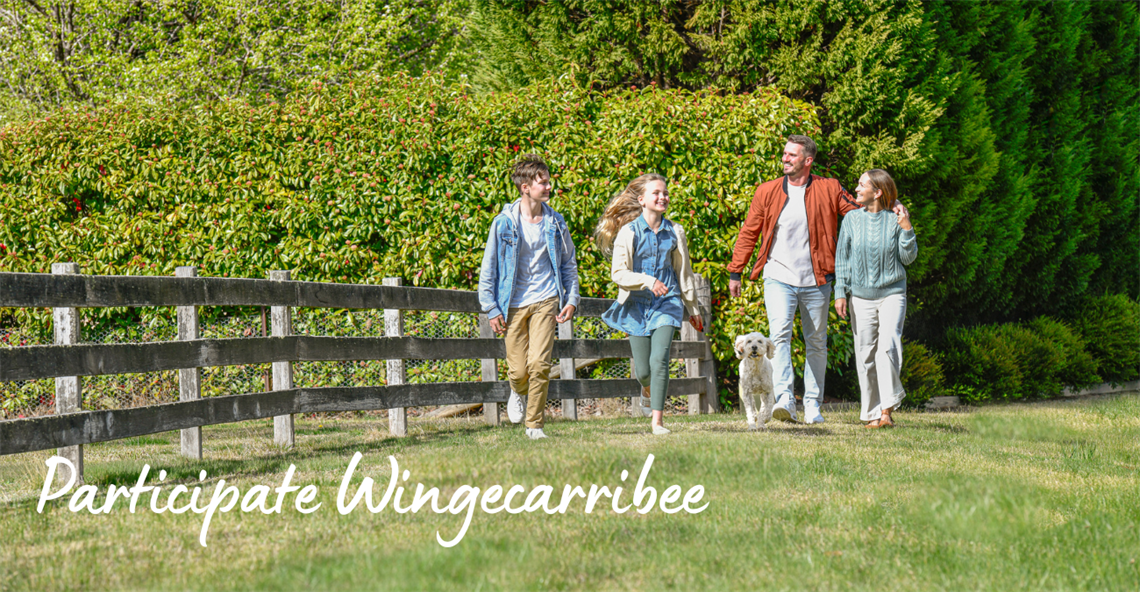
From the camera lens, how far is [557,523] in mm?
4195

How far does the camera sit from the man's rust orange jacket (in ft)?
24.9

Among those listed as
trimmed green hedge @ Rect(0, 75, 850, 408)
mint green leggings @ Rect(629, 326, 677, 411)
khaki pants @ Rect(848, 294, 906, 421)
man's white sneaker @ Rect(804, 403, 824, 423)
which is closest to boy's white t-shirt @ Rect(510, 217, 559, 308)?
mint green leggings @ Rect(629, 326, 677, 411)

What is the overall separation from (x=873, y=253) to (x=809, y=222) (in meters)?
0.63

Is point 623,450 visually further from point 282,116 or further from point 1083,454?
point 282,116

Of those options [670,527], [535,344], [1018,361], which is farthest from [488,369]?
[1018,361]

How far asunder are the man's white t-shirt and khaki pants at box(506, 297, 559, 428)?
170 cm

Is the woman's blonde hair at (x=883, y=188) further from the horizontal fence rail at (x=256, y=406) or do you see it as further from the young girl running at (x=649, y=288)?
the horizontal fence rail at (x=256, y=406)

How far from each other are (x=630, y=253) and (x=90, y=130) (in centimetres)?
642

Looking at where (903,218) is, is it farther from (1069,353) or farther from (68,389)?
(1069,353)

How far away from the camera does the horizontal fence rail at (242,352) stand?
5.26 metres

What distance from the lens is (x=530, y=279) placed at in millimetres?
7027

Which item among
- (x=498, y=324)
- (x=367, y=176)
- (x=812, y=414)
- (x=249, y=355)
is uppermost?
(x=367, y=176)

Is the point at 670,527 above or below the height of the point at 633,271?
below

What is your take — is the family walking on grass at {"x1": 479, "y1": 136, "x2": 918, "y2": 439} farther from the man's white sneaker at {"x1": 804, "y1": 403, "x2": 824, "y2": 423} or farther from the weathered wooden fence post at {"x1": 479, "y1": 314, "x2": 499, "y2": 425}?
the weathered wooden fence post at {"x1": 479, "y1": 314, "x2": 499, "y2": 425}
